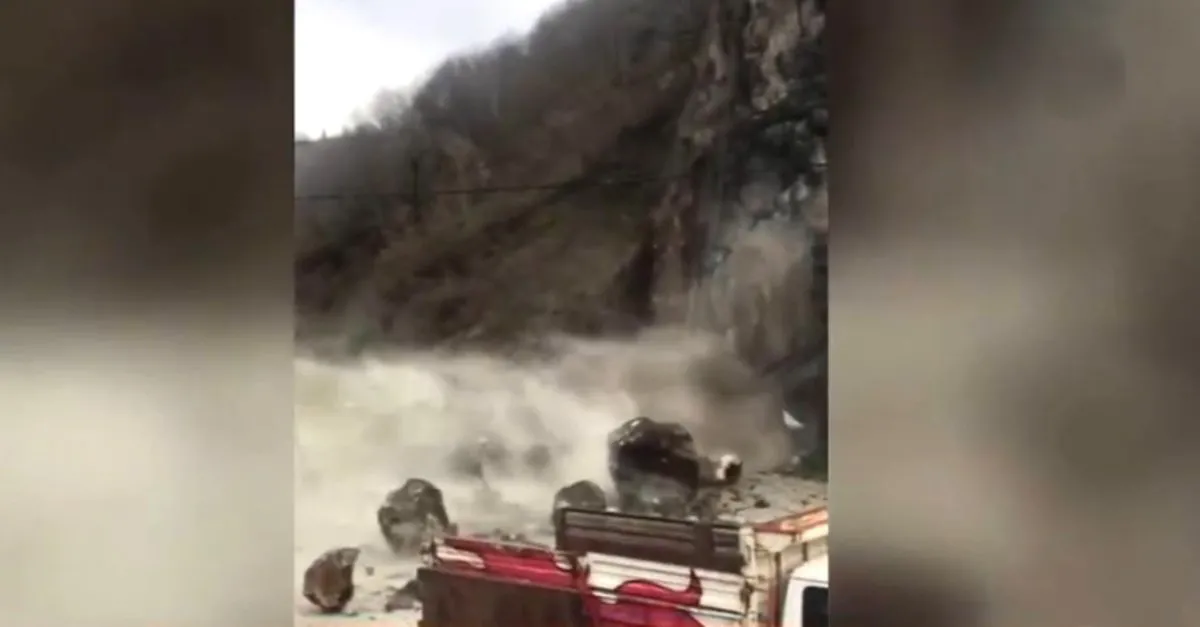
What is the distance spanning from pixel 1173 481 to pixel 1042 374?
152 millimetres

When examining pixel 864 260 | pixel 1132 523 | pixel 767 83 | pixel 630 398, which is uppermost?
pixel 767 83

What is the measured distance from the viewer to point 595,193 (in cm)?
119

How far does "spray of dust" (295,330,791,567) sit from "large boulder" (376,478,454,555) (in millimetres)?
11

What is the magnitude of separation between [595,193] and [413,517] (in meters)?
0.40

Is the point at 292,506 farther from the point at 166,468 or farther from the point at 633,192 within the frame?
the point at 633,192

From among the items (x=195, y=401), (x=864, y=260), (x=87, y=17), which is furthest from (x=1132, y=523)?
(x=87, y=17)

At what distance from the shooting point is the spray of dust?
116 cm

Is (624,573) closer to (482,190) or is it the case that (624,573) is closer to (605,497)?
(605,497)

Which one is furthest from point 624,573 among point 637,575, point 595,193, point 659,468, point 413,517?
point 595,193

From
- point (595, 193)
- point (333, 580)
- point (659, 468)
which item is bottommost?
point (333, 580)

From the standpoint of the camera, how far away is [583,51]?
120 cm

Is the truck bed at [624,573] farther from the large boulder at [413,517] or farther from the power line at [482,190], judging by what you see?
the power line at [482,190]

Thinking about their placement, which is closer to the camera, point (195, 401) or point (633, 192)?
point (633, 192)

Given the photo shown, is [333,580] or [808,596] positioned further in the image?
[333,580]
